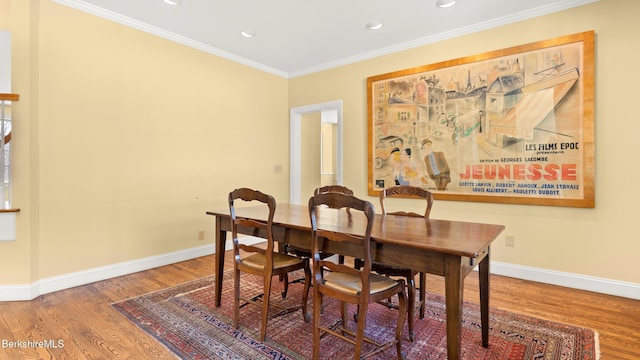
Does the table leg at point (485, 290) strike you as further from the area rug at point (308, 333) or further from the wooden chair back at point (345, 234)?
the wooden chair back at point (345, 234)

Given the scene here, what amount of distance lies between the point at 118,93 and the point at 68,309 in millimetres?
2087

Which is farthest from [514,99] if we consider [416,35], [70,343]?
[70,343]

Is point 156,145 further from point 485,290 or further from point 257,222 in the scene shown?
point 485,290

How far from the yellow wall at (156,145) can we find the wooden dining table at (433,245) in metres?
1.61

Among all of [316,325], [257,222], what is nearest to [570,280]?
[316,325]

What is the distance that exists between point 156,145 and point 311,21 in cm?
221

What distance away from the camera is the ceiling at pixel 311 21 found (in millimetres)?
3064

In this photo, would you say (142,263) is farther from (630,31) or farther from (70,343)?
(630,31)

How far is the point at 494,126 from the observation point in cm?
340

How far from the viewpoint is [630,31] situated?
2762mm

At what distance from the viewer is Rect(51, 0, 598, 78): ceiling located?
10.1 feet

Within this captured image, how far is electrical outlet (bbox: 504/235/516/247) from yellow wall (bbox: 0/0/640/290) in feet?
0.17

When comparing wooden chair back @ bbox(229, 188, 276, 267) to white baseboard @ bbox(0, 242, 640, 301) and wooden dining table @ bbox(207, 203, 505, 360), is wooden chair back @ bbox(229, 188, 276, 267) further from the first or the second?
white baseboard @ bbox(0, 242, 640, 301)

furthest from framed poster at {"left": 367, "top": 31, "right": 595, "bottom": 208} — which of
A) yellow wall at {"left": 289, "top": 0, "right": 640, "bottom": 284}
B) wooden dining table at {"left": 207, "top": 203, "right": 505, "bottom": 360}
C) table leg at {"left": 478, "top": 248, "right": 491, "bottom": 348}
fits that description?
table leg at {"left": 478, "top": 248, "right": 491, "bottom": 348}
